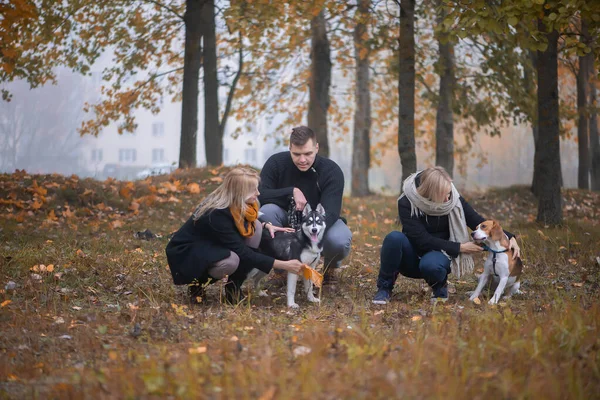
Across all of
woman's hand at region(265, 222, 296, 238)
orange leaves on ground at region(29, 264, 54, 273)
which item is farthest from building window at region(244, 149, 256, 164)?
woman's hand at region(265, 222, 296, 238)

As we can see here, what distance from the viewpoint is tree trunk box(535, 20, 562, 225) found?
10.5 metres

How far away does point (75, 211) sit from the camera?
11633 mm

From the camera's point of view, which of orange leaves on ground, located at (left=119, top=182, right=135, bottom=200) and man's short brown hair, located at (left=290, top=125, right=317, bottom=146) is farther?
orange leaves on ground, located at (left=119, top=182, right=135, bottom=200)

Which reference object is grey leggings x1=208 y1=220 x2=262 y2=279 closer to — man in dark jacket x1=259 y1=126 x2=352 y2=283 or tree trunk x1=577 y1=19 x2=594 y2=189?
man in dark jacket x1=259 y1=126 x2=352 y2=283

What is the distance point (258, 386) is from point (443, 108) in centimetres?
1568

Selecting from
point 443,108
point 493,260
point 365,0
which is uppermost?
point 365,0

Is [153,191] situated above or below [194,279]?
above

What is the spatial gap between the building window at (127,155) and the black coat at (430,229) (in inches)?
2684

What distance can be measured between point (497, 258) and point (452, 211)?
2.04 feet

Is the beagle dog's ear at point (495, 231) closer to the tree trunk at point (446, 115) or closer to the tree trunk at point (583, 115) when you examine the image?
the tree trunk at point (446, 115)

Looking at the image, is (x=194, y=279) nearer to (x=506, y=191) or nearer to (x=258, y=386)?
(x=258, y=386)

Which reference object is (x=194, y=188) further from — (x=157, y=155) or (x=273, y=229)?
(x=157, y=155)

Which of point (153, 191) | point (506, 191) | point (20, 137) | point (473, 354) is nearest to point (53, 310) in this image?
point (473, 354)

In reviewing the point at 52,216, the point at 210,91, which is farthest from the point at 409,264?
the point at 210,91
